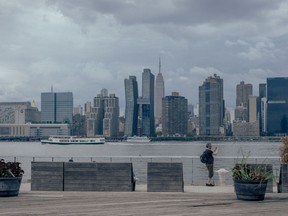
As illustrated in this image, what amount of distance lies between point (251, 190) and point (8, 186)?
7.10 meters

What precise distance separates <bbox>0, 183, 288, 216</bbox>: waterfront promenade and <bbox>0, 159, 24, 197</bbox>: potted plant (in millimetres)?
335

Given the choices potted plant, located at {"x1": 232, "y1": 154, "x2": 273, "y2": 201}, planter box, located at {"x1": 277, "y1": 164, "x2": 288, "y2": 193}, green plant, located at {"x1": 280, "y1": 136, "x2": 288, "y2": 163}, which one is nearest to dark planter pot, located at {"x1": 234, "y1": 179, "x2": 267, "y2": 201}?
potted plant, located at {"x1": 232, "y1": 154, "x2": 273, "y2": 201}

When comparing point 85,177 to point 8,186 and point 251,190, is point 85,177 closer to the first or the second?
point 8,186

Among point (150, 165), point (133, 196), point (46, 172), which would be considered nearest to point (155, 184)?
point (150, 165)

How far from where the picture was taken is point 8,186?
16.0 m

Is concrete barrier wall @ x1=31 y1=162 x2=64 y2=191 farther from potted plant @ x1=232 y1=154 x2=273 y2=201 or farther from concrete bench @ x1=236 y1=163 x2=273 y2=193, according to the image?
concrete bench @ x1=236 y1=163 x2=273 y2=193

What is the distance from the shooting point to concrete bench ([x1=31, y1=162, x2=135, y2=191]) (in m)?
18.7

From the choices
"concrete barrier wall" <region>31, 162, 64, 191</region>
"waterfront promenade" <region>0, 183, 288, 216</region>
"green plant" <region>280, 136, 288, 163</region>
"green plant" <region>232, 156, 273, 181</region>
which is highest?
"green plant" <region>280, 136, 288, 163</region>

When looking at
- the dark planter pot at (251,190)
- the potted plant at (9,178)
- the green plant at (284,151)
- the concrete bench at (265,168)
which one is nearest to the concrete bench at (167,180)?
the concrete bench at (265,168)

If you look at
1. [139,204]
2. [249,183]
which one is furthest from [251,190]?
[139,204]

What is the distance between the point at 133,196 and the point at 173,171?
2.67 meters

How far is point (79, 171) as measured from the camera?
62.3 feet

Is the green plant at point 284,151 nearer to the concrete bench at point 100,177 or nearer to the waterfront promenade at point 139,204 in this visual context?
the waterfront promenade at point 139,204

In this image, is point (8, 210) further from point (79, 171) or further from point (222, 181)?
point (222, 181)
